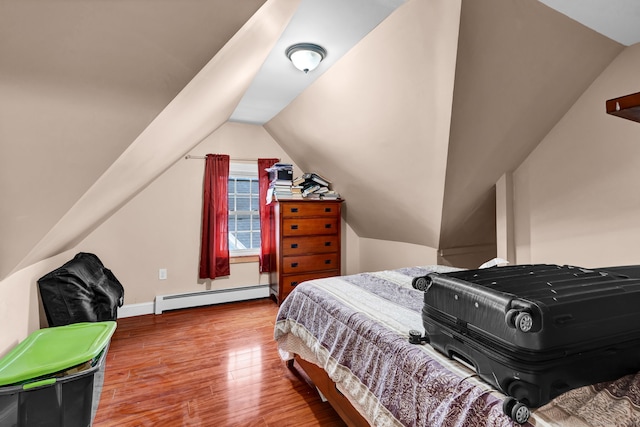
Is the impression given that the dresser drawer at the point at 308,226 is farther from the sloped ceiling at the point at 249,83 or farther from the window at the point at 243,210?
the sloped ceiling at the point at 249,83

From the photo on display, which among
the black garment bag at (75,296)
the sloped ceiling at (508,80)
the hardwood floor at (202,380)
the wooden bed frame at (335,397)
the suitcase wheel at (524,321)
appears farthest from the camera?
the black garment bag at (75,296)

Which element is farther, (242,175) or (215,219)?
(242,175)

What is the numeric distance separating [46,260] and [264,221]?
86.2 inches

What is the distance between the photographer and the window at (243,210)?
3.94 m

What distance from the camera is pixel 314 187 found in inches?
150

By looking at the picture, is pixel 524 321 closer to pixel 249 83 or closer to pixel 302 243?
pixel 249 83

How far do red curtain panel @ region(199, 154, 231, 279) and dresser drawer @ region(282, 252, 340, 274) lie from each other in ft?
2.52

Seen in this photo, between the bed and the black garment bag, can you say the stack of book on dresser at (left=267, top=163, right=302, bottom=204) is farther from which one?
the black garment bag

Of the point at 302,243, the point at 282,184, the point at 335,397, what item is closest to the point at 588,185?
the point at 335,397

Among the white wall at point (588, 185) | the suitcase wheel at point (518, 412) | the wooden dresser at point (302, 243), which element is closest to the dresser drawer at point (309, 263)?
the wooden dresser at point (302, 243)

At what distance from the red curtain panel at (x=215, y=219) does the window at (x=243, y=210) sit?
0.75 ft

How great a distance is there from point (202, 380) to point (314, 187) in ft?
7.81

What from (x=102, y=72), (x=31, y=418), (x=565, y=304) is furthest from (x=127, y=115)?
(x=565, y=304)

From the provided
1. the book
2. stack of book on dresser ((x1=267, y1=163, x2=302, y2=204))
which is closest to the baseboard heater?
stack of book on dresser ((x1=267, y1=163, x2=302, y2=204))
